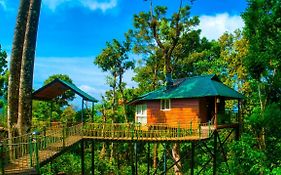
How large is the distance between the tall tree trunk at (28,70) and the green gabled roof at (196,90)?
11.2 metres

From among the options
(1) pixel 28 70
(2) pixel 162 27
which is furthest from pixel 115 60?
(1) pixel 28 70

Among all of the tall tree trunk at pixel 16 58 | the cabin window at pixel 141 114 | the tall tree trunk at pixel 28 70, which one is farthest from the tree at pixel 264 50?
the tall tree trunk at pixel 16 58

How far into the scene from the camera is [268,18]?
18.1m

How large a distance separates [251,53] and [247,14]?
216 centimetres

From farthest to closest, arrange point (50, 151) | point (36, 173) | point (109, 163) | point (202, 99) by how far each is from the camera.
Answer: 1. point (109, 163)
2. point (202, 99)
3. point (50, 151)
4. point (36, 173)

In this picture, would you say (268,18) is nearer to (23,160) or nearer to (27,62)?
(27,62)

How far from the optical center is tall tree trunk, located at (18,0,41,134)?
16.9 meters

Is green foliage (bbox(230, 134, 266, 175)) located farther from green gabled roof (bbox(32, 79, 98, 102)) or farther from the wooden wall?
green gabled roof (bbox(32, 79, 98, 102))

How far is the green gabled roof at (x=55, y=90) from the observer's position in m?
21.0

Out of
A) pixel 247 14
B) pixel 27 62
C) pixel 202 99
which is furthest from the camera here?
pixel 202 99

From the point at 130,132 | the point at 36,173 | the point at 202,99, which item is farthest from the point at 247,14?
the point at 36,173

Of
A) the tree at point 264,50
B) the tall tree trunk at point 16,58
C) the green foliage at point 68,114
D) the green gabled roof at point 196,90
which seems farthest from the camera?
the green foliage at point 68,114

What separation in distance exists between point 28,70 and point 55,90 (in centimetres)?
531

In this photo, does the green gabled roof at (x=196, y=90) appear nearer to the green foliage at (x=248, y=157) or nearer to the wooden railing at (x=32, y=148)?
the green foliage at (x=248, y=157)
